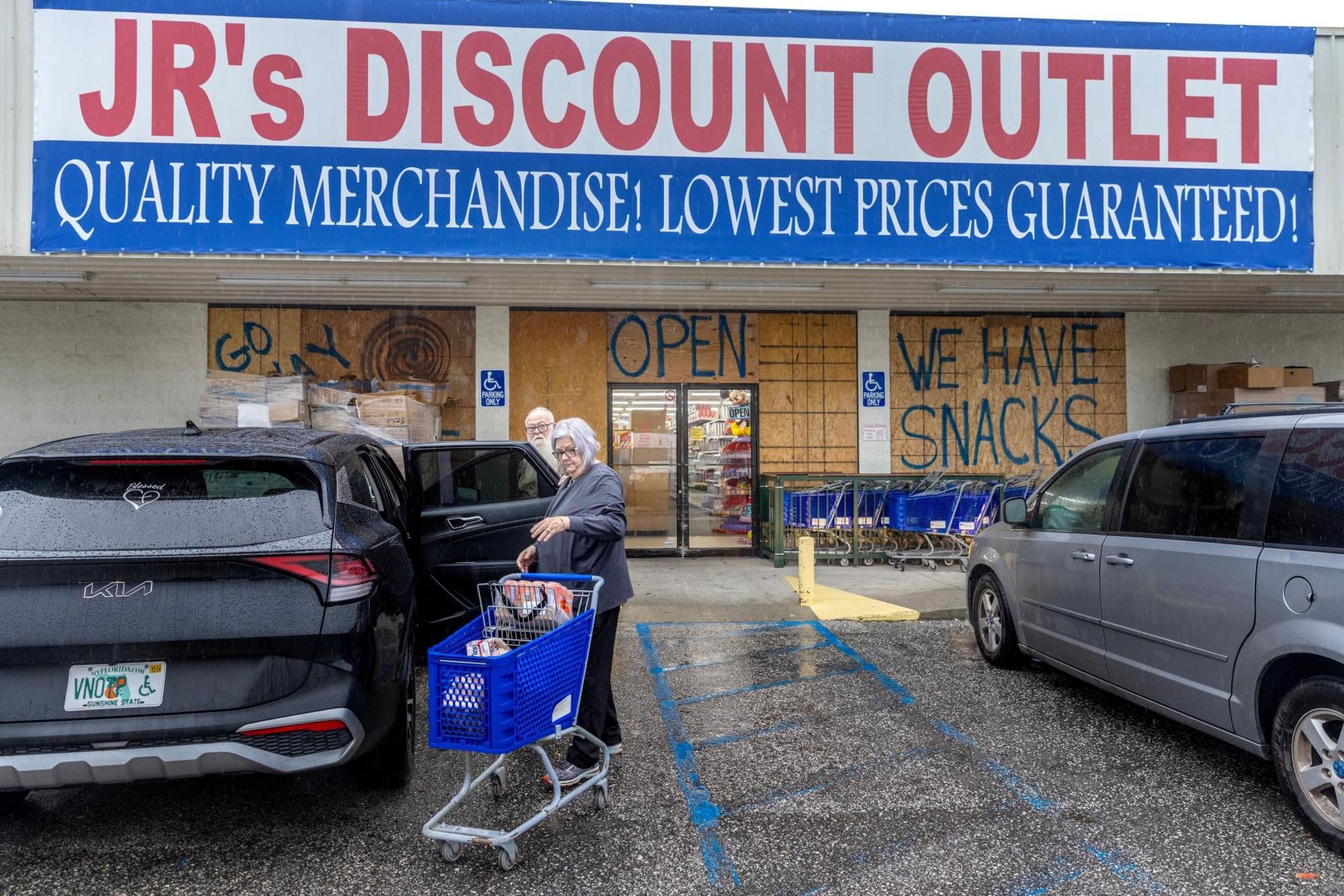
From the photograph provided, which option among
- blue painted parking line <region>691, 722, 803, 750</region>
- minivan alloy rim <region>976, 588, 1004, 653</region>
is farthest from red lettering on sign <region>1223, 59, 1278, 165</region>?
blue painted parking line <region>691, 722, 803, 750</region>

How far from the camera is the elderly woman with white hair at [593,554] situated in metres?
4.00

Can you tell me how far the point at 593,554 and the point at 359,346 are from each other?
7.80 m

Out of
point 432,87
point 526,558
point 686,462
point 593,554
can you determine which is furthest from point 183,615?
point 686,462

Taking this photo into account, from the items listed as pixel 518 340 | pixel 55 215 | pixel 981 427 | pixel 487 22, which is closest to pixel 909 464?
pixel 981 427

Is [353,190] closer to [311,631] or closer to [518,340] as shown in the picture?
[518,340]

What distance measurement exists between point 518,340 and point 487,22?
12.8 ft

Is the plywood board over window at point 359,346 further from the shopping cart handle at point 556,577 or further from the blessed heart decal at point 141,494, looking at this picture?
the blessed heart decal at point 141,494

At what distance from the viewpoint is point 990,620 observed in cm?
612

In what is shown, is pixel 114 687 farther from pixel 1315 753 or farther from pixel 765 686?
pixel 1315 753

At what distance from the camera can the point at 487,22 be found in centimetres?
813

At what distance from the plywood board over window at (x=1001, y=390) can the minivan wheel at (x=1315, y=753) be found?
793 cm

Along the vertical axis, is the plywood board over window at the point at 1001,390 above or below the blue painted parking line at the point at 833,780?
above

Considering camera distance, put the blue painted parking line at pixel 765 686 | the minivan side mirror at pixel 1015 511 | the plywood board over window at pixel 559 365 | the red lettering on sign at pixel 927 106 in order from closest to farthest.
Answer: the blue painted parking line at pixel 765 686 < the minivan side mirror at pixel 1015 511 < the red lettering on sign at pixel 927 106 < the plywood board over window at pixel 559 365

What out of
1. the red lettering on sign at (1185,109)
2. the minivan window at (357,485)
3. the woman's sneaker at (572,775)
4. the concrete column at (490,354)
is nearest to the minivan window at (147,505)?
the minivan window at (357,485)
